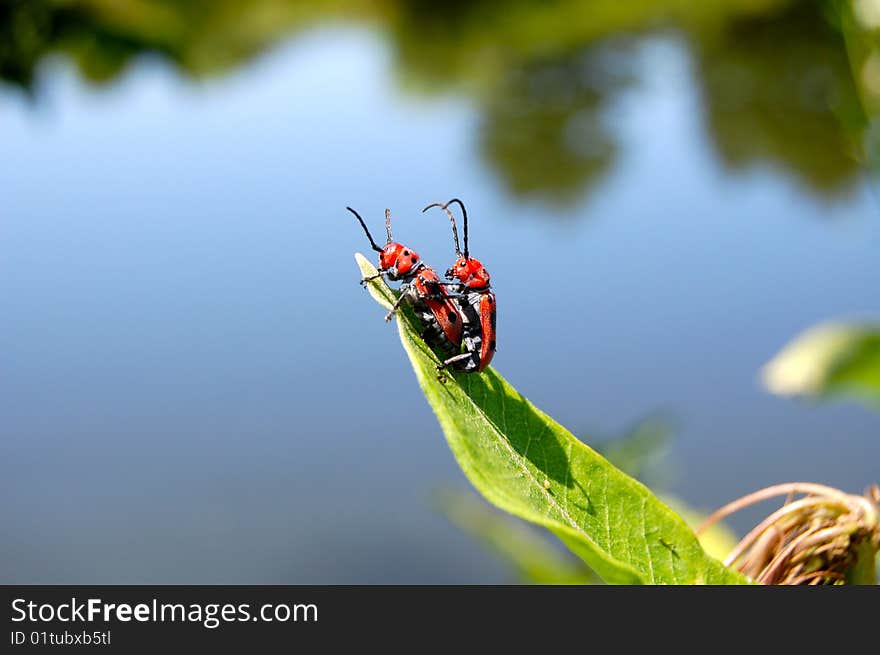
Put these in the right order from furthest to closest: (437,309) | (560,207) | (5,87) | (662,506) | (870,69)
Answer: (560,207) → (5,87) → (870,69) → (437,309) → (662,506)

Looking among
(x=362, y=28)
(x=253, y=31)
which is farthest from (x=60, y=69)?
(x=362, y=28)

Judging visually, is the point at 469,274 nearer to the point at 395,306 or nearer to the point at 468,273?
the point at 468,273

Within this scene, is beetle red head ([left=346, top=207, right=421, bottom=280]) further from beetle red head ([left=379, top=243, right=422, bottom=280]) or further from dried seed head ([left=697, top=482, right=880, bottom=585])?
dried seed head ([left=697, top=482, right=880, bottom=585])

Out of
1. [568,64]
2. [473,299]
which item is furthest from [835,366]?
[568,64]

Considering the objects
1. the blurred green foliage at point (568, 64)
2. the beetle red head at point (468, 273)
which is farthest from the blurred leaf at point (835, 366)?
the blurred green foliage at point (568, 64)

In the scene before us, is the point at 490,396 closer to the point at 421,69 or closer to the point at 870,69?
the point at 870,69

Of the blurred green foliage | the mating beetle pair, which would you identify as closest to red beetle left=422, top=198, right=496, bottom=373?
the mating beetle pair
